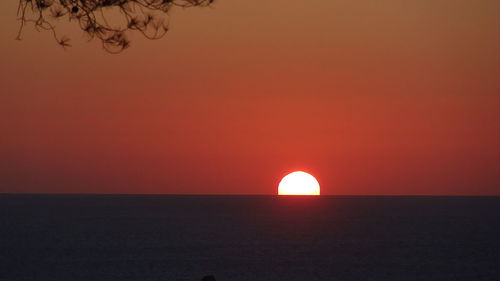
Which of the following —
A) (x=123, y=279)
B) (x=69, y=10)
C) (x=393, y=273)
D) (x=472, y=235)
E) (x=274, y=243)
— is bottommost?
(x=69, y=10)

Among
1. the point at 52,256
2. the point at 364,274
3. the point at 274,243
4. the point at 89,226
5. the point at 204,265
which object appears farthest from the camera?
the point at 89,226

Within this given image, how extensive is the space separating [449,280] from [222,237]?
49.9 metres

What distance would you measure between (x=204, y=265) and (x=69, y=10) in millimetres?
59940

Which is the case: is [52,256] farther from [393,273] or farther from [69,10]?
[69,10]

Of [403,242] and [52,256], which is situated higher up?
[403,242]

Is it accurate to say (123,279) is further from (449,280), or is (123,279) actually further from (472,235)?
(472,235)

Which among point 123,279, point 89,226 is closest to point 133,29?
point 123,279

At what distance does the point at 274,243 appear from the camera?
98.1 metres

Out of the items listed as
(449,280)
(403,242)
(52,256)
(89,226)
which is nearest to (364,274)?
(449,280)

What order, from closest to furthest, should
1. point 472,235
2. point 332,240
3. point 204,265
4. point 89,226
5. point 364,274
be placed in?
point 364,274 → point 204,265 → point 332,240 → point 472,235 → point 89,226

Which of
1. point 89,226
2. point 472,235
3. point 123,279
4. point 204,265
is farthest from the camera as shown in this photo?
point 89,226

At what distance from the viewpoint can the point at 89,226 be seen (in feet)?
453

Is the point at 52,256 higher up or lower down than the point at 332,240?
lower down

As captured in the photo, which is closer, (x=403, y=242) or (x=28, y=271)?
(x=28, y=271)
